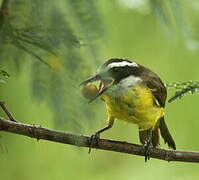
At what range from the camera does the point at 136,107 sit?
2398 mm

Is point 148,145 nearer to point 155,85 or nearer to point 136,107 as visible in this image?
point 136,107

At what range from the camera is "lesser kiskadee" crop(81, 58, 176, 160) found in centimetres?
233

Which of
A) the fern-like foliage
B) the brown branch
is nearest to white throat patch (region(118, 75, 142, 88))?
the brown branch

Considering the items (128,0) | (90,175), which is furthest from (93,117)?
(90,175)

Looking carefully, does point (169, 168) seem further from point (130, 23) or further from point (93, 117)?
point (93, 117)

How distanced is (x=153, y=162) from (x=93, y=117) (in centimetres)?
234

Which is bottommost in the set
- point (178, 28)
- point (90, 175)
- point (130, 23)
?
point (90, 175)

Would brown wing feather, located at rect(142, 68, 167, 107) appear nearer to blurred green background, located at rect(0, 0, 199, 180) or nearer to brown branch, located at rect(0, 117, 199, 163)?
brown branch, located at rect(0, 117, 199, 163)

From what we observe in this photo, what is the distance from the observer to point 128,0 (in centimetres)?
166

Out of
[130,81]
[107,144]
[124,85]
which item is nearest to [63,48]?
[107,144]

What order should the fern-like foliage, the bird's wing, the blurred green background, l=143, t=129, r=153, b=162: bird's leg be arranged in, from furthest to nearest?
the bird's wing
l=143, t=129, r=153, b=162: bird's leg
the fern-like foliage
the blurred green background

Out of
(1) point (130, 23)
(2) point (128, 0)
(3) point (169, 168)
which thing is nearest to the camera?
(2) point (128, 0)

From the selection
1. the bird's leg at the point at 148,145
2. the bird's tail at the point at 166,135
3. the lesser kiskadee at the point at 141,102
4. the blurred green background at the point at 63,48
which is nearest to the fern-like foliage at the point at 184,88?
the blurred green background at the point at 63,48

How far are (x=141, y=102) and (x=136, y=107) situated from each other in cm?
5
